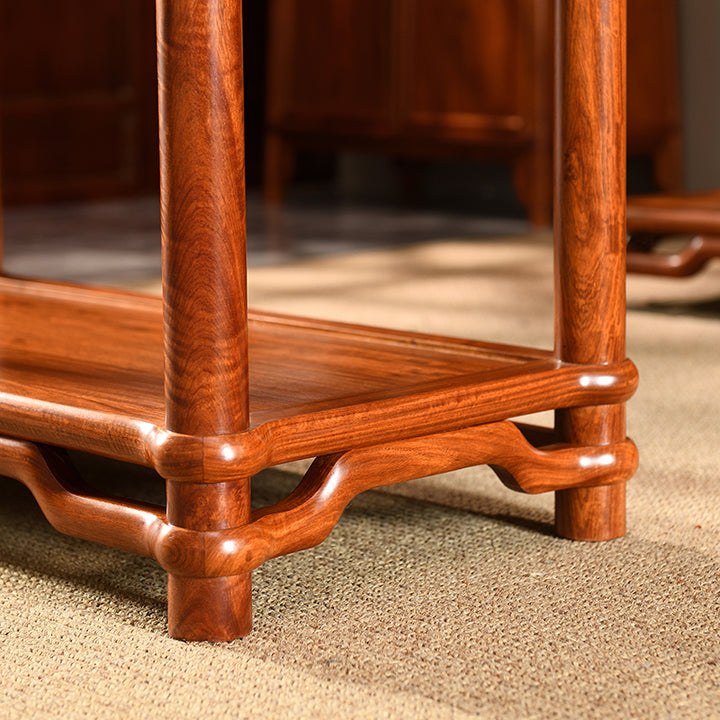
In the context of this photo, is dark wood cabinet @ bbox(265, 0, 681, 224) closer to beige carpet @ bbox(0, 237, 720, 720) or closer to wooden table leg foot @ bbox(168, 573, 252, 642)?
beige carpet @ bbox(0, 237, 720, 720)

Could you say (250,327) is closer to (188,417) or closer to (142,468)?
(142,468)

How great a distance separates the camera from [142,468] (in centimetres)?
115

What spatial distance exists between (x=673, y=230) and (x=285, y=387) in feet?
4.08

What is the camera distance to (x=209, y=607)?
0.75 meters

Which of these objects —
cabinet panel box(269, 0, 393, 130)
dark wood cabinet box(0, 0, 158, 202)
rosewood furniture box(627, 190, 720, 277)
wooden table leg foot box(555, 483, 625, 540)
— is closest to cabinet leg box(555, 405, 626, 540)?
wooden table leg foot box(555, 483, 625, 540)

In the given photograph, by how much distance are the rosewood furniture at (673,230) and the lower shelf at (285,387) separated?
1005 mm

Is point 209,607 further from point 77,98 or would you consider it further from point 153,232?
point 77,98

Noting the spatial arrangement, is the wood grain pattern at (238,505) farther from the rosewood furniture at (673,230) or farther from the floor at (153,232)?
the floor at (153,232)

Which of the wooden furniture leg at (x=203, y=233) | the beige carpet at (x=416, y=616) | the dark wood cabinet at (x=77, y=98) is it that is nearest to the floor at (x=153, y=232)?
the dark wood cabinet at (x=77, y=98)

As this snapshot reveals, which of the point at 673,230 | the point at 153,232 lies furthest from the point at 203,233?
the point at 153,232

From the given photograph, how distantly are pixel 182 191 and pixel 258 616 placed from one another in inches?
10.6

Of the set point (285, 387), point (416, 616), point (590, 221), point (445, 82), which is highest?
point (445, 82)

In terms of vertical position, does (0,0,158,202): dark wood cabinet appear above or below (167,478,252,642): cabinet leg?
above

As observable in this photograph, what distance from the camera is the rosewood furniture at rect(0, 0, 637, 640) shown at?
703 millimetres
